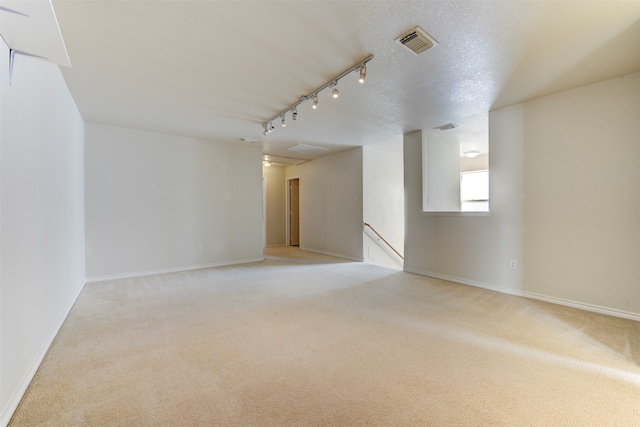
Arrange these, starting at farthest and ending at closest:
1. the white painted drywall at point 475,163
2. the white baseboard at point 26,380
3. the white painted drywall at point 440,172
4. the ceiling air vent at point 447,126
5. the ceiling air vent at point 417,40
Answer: the white painted drywall at point 475,163, the white painted drywall at point 440,172, the ceiling air vent at point 447,126, the ceiling air vent at point 417,40, the white baseboard at point 26,380

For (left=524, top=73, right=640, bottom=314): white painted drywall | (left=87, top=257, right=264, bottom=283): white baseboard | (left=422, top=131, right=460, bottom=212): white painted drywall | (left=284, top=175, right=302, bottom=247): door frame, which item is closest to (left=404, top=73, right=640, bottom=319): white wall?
(left=524, top=73, right=640, bottom=314): white painted drywall

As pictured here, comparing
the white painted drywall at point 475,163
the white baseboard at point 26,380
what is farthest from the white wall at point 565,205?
the white baseboard at point 26,380

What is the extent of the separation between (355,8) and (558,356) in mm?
2842

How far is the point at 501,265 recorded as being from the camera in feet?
11.5

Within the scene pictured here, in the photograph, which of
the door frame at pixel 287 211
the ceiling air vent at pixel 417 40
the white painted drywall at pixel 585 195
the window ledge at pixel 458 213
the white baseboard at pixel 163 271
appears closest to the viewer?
the ceiling air vent at pixel 417 40

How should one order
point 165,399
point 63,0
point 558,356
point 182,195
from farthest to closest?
point 182,195
point 558,356
point 63,0
point 165,399

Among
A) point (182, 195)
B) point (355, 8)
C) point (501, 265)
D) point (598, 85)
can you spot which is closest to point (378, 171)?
point (501, 265)

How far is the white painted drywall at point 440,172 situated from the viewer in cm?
454

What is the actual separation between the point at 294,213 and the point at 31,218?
20.6 ft

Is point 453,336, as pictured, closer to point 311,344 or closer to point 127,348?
point 311,344

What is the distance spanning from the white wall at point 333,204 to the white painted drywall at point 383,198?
0.19 metres

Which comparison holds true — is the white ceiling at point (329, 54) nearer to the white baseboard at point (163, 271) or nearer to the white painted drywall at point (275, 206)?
the white baseboard at point (163, 271)

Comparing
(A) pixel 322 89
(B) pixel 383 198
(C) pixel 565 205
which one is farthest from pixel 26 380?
(B) pixel 383 198

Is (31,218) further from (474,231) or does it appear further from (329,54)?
(474,231)
